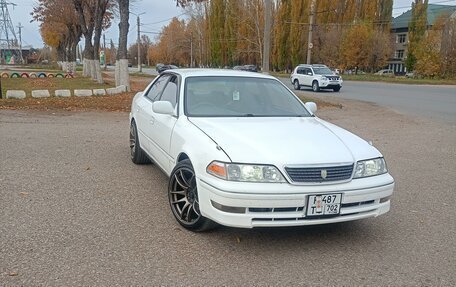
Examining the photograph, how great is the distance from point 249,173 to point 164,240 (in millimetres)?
1015

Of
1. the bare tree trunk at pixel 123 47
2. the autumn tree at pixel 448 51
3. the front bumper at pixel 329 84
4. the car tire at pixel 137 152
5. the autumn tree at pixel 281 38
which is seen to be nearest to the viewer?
the car tire at pixel 137 152

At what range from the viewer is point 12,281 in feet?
8.96

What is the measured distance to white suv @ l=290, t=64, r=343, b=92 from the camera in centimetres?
2458

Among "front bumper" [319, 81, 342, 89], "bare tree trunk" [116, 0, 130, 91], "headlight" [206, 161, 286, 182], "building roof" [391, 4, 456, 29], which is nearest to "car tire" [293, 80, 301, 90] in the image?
"front bumper" [319, 81, 342, 89]

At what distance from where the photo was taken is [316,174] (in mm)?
3156

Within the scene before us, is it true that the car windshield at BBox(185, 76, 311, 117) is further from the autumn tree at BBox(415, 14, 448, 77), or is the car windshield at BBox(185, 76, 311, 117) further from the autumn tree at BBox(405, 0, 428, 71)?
the autumn tree at BBox(405, 0, 428, 71)

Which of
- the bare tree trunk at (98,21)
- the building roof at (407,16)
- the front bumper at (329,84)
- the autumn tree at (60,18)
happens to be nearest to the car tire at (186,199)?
the bare tree trunk at (98,21)

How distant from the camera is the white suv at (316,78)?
24578mm

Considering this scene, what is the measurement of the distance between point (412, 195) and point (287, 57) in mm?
52424

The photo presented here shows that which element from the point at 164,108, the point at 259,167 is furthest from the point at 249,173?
the point at 164,108

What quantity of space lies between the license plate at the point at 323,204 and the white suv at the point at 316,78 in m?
22.3

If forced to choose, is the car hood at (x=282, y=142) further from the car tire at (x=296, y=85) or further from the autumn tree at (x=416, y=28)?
the autumn tree at (x=416, y=28)

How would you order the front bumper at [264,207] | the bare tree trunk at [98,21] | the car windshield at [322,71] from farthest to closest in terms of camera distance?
the car windshield at [322,71]
the bare tree trunk at [98,21]
the front bumper at [264,207]

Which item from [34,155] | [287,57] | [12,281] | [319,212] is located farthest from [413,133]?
[287,57]
